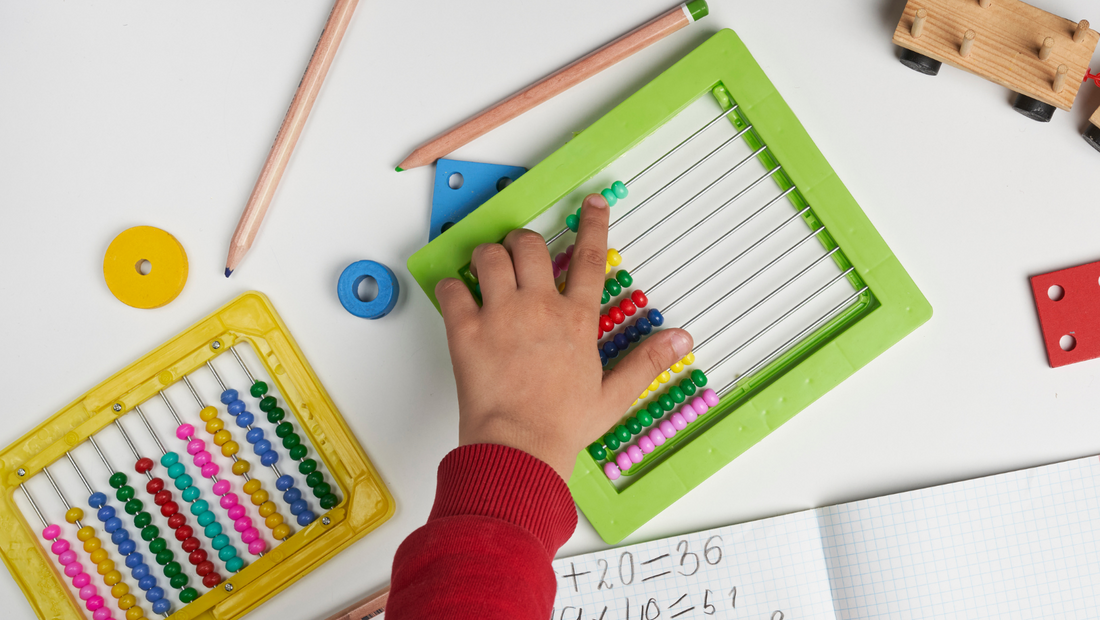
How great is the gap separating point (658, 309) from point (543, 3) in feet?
1.20

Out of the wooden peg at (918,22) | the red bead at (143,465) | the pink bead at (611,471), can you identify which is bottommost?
the pink bead at (611,471)

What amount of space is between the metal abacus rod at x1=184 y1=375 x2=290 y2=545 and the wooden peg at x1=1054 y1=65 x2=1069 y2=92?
0.93 m

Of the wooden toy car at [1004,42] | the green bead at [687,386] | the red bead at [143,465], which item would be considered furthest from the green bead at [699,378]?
the red bead at [143,465]

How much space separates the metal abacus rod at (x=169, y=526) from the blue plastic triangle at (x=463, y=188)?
410mm

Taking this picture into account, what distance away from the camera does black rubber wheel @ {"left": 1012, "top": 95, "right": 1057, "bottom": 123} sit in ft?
2.23

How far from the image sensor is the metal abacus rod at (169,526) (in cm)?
71

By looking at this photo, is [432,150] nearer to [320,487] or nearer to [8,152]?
[320,487]

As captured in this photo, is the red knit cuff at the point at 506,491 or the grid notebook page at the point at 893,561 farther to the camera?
the grid notebook page at the point at 893,561

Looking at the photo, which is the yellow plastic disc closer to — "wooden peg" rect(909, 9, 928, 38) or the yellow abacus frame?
the yellow abacus frame

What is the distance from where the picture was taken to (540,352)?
0.59 metres

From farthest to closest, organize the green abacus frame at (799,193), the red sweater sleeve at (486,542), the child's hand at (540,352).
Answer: the green abacus frame at (799,193), the child's hand at (540,352), the red sweater sleeve at (486,542)

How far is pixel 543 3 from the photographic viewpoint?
0.72 metres

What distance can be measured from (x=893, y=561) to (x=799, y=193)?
41cm

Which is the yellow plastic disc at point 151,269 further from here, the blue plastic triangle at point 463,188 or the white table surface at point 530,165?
the blue plastic triangle at point 463,188
